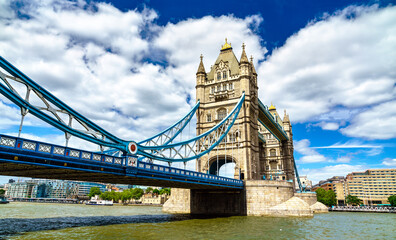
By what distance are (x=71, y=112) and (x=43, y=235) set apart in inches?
323

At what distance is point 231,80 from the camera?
4866 centimetres

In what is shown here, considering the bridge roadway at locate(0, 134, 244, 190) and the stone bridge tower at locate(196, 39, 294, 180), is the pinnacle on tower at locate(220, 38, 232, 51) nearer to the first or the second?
the stone bridge tower at locate(196, 39, 294, 180)

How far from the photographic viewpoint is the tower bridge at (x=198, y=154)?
17297 mm

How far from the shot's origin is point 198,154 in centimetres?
3634

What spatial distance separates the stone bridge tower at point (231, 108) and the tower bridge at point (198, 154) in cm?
15

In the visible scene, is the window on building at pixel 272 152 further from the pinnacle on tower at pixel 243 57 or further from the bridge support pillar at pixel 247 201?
the bridge support pillar at pixel 247 201

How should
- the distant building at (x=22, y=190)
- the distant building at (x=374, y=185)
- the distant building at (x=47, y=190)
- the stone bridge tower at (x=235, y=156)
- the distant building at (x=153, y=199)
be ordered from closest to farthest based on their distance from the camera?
the stone bridge tower at (x=235, y=156) < the distant building at (x=374, y=185) < the distant building at (x=153, y=199) < the distant building at (x=22, y=190) < the distant building at (x=47, y=190)

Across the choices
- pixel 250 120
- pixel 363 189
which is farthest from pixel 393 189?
pixel 250 120

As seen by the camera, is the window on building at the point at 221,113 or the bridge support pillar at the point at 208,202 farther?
the window on building at the point at 221,113

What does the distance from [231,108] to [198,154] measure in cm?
1366

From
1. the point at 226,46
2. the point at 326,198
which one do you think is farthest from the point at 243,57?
the point at 326,198

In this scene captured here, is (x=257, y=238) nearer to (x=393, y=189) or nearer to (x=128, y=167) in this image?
(x=128, y=167)

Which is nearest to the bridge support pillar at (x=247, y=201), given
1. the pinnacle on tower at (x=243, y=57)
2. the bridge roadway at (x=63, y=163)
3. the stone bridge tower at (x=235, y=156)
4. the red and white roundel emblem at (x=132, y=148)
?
the stone bridge tower at (x=235, y=156)

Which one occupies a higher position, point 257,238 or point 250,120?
point 250,120
